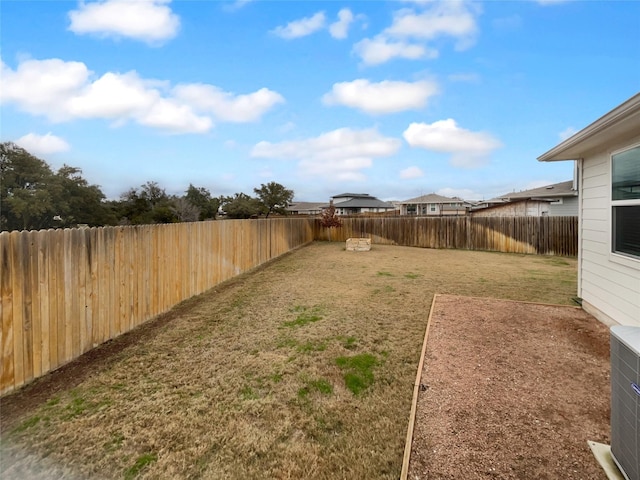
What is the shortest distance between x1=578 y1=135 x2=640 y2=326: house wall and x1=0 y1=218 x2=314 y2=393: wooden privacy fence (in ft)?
21.5

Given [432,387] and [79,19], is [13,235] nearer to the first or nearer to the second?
[432,387]

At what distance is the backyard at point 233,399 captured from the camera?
1961 millimetres

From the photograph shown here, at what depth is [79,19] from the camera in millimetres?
6102

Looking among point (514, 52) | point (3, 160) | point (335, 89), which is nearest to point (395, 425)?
point (514, 52)

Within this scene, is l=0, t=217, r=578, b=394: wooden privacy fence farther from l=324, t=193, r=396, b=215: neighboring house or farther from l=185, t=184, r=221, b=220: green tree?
l=324, t=193, r=396, b=215: neighboring house

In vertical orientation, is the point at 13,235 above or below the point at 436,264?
above

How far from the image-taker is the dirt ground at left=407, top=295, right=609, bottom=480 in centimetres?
194

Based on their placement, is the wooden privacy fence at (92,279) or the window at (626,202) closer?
the wooden privacy fence at (92,279)

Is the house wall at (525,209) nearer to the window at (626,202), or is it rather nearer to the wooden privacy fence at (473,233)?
the wooden privacy fence at (473,233)

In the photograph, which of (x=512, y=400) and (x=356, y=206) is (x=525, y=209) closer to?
(x=512, y=400)

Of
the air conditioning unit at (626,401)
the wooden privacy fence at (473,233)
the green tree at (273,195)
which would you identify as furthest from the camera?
the green tree at (273,195)

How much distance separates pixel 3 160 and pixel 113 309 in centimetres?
2957

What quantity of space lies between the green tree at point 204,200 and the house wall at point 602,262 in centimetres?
4511

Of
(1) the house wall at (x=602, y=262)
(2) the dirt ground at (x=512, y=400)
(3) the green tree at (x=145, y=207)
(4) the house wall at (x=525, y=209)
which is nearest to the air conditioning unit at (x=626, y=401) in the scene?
(2) the dirt ground at (x=512, y=400)
